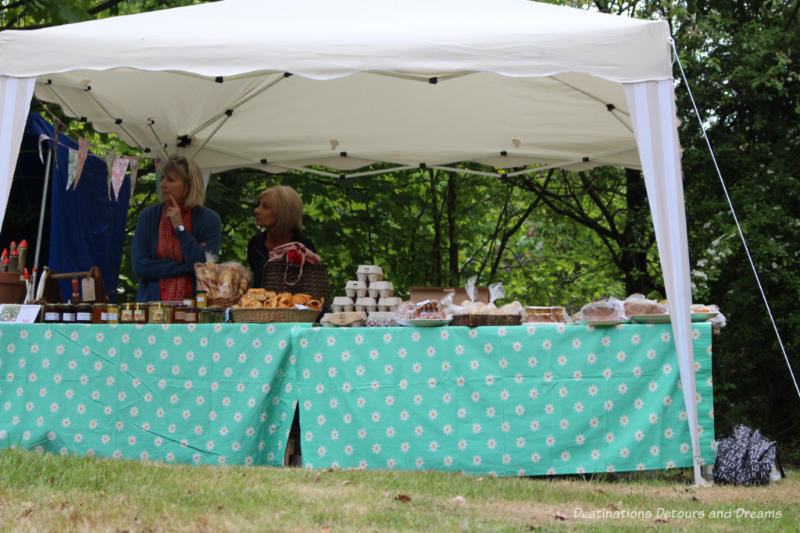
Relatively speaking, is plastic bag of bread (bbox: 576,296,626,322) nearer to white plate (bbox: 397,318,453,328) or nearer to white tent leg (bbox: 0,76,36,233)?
white plate (bbox: 397,318,453,328)

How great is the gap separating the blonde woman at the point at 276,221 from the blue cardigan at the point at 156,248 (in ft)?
1.11

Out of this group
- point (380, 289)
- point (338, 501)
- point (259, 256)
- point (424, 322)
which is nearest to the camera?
point (338, 501)

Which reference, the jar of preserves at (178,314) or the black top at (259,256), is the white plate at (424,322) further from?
the black top at (259,256)

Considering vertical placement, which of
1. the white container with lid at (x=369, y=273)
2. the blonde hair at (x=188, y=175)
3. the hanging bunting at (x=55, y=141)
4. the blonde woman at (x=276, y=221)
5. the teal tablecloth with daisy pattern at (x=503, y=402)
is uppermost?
the hanging bunting at (x=55, y=141)

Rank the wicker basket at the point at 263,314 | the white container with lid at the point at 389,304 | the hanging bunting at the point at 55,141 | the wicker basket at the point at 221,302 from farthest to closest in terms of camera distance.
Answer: the hanging bunting at the point at 55,141 < the white container with lid at the point at 389,304 < the wicker basket at the point at 221,302 < the wicker basket at the point at 263,314

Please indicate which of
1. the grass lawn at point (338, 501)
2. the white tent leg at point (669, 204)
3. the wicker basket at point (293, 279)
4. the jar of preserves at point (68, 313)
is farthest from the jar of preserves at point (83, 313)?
the white tent leg at point (669, 204)

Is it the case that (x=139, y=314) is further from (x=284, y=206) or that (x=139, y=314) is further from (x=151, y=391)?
(x=284, y=206)

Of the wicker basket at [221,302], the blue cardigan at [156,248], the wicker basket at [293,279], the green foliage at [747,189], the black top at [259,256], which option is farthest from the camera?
the green foliage at [747,189]

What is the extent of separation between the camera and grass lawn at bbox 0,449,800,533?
9.46ft

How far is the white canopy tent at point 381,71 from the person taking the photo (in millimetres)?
3965

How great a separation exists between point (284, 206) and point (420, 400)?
1.94m

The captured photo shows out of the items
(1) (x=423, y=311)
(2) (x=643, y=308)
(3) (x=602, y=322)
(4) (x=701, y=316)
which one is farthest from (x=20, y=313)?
(4) (x=701, y=316)

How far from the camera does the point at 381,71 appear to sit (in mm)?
4238

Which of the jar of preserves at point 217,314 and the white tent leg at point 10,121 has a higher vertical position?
the white tent leg at point 10,121
